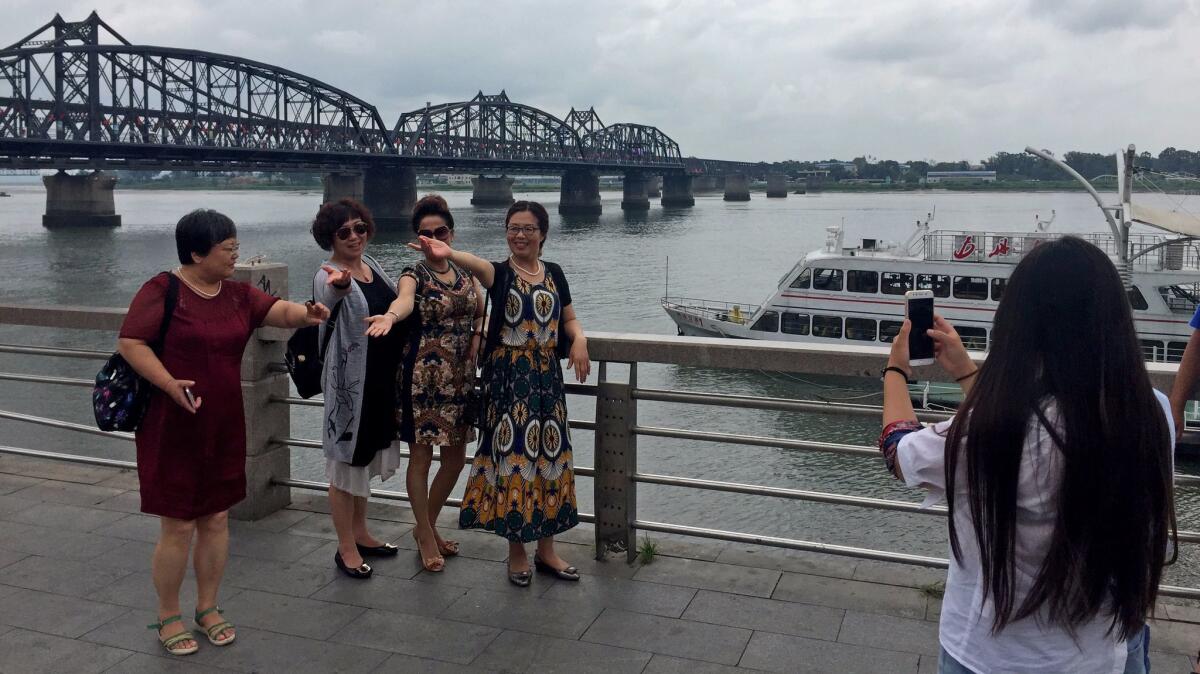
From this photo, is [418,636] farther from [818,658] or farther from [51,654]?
[818,658]

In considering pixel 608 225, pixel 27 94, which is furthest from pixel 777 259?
pixel 27 94

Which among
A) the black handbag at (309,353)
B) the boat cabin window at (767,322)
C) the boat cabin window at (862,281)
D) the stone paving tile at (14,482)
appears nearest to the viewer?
the black handbag at (309,353)

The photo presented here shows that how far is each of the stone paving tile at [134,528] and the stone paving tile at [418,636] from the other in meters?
1.61

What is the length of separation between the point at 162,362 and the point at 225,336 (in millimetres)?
237

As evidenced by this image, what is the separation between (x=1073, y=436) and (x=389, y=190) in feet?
279

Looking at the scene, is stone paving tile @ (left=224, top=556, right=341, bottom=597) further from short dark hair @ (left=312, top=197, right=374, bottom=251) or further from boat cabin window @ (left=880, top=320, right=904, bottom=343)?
boat cabin window @ (left=880, top=320, right=904, bottom=343)

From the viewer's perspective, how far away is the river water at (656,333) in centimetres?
1620

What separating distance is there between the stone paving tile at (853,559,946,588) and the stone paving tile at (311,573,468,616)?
1.75 metres

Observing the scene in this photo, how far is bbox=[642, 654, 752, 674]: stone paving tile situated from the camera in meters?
3.88

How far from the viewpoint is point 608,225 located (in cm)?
9194

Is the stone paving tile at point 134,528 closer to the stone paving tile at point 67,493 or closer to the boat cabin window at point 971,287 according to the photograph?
the stone paving tile at point 67,493

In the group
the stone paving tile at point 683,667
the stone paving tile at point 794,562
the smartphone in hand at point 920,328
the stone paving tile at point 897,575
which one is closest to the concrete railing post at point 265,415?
the stone paving tile at point 794,562

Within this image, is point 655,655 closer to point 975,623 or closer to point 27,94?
point 975,623

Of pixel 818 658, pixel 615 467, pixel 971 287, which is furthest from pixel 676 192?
pixel 818 658
